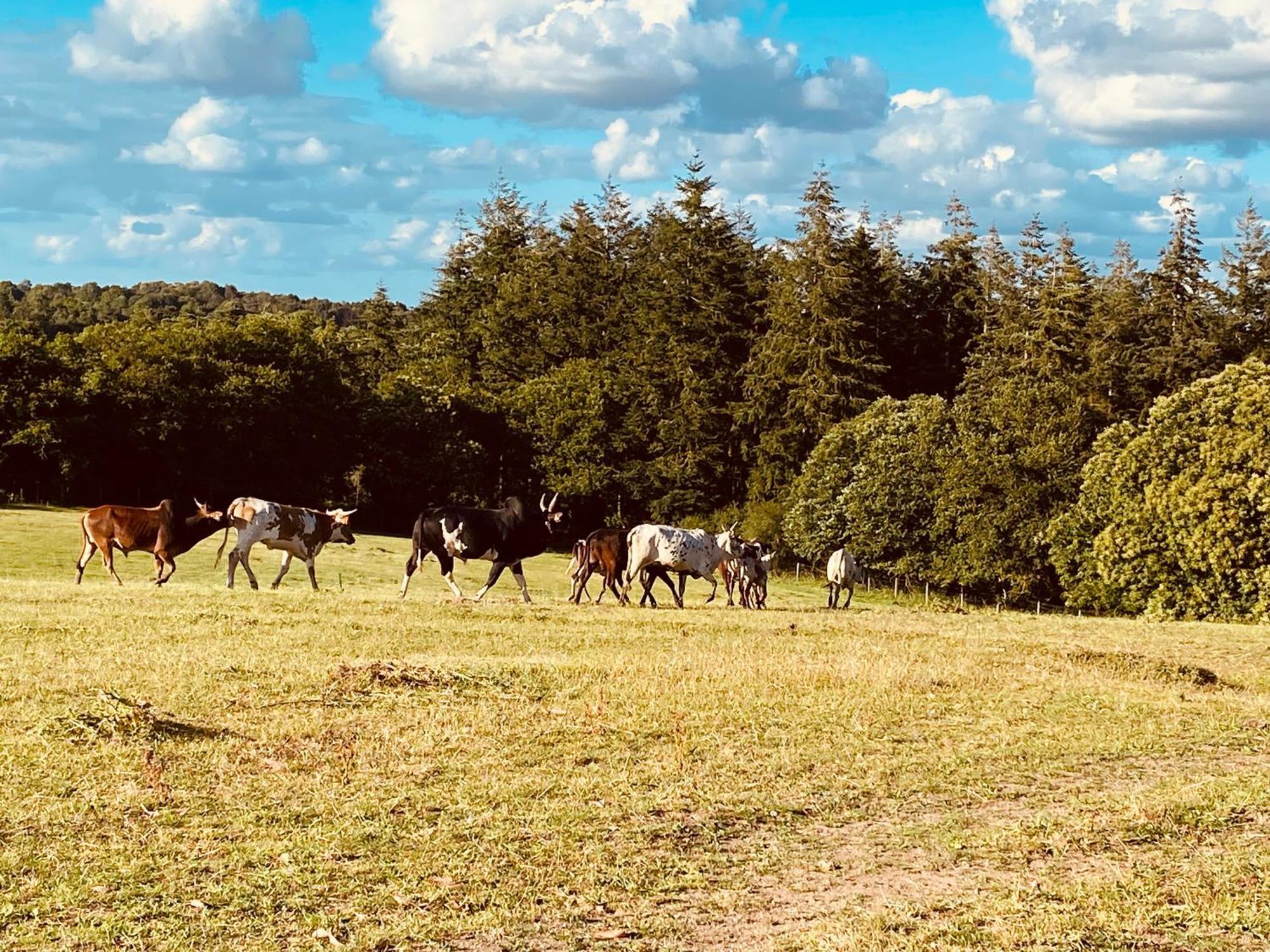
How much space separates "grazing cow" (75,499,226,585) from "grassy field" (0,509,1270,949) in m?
7.45

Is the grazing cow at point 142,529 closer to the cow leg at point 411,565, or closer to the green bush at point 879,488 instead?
the cow leg at point 411,565

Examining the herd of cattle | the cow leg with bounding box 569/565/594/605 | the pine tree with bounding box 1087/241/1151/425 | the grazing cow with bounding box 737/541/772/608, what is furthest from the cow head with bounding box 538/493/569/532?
the pine tree with bounding box 1087/241/1151/425

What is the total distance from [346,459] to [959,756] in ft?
197

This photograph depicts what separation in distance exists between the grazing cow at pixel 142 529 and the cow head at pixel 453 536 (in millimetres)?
4642

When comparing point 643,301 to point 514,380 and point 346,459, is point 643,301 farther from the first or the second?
point 346,459

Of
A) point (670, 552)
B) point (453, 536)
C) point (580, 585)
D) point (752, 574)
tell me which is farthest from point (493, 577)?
point (752, 574)

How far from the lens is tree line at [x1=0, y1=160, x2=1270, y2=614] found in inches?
2270

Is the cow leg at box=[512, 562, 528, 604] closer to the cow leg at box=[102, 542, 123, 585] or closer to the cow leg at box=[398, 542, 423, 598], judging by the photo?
the cow leg at box=[398, 542, 423, 598]

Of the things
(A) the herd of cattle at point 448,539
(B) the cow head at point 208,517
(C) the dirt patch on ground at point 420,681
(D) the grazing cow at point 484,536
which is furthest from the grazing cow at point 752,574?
(C) the dirt patch on ground at point 420,681

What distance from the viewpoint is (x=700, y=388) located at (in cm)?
7312

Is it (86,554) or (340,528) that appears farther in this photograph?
(340,528)

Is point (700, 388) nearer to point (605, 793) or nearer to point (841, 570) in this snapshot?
point (841, 570)

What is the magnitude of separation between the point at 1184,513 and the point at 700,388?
107 ft

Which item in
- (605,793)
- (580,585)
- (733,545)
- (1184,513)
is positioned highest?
(1184,513)
